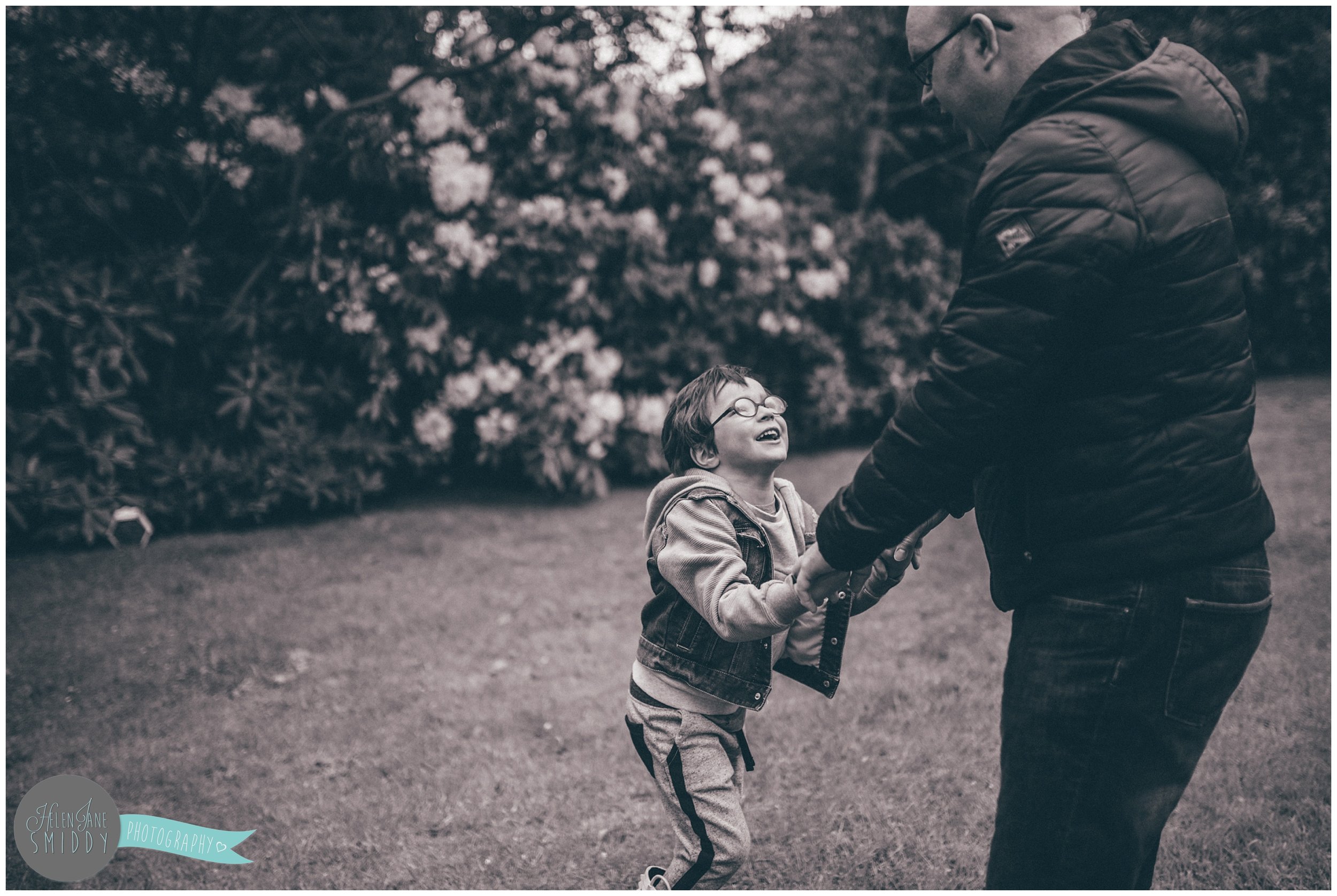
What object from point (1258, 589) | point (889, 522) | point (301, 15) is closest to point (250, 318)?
point (301, 15)

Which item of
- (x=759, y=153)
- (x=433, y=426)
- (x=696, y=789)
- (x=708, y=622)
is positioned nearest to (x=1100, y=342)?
(x=708, y=622)

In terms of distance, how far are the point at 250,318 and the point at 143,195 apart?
1.14m

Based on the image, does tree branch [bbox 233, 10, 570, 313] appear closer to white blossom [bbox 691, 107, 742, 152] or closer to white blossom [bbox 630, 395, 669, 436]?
white blossom [bbox 691, 107, 742, 152]

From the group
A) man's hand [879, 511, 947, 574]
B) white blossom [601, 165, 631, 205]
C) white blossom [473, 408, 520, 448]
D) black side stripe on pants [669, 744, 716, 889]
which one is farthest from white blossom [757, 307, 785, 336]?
black side stripe on pants [669, 744, 716, 889]

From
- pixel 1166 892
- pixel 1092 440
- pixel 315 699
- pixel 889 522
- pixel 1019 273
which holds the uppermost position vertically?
pixel 1019 273

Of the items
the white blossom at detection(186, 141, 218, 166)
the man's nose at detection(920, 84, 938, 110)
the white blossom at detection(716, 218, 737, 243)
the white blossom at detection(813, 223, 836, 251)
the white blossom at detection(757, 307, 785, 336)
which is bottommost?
the white blossom at detection(757, 307, 785, 336)

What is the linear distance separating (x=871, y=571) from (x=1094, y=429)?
2.25 feet

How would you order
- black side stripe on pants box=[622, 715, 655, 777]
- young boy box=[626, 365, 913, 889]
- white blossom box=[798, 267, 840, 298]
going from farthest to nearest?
white blossom box=[798, 267, 840, 298] < black side stripe on pants box=[622, 715, 655, 777] < young boy box=[626, 365, 913, 889]

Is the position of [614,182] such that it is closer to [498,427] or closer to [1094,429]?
[498,427]

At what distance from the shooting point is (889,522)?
1.58 meters

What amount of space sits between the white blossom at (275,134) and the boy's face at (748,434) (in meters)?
5.46

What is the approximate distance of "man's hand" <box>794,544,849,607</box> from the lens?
1.67 metres

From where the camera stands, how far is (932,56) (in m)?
1.69

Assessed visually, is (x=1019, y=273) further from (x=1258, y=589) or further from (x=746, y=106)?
(x=746, y=106)
